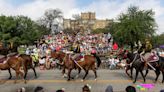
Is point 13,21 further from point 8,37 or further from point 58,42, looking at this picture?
point 58,42

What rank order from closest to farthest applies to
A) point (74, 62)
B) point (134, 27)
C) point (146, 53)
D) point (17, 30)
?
point (146, 53)
point (74, 62)
point (134, 27)
point (17, 30)

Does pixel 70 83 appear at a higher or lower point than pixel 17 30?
lower

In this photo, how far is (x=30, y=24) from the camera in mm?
71188

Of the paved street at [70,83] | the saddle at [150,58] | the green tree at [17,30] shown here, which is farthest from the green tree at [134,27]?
the saddle at [150,58]

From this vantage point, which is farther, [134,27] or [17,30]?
[17,30]

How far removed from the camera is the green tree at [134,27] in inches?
2317

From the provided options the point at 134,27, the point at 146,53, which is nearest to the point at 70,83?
the point at 146,53

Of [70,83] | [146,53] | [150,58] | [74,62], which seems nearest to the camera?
[70,83]

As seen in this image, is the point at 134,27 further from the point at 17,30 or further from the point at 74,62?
the point at 74,62

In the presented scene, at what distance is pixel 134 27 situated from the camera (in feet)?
193

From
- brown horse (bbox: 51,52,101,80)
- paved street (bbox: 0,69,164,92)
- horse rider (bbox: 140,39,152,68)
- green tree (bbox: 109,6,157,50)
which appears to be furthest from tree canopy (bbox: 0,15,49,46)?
horse rider (bbox: 140,39,152,68)

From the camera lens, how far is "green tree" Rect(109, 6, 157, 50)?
58.8 m

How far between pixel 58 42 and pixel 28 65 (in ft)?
57.3

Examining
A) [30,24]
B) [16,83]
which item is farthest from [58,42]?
[30,24]
